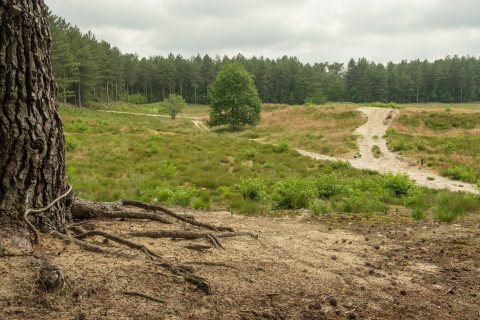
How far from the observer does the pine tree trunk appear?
3.90 m

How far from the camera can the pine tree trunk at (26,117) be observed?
3.90 m

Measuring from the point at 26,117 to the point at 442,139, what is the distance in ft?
108

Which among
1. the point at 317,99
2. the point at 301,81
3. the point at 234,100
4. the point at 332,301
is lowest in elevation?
the point at 332,301

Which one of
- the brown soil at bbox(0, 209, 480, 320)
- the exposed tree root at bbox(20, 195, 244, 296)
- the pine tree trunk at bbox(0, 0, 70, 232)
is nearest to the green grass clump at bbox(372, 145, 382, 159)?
the brown soil at bbox(0, 209, 480, 320)

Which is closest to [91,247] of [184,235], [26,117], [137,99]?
[184,235]

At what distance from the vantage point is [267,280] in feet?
13.9

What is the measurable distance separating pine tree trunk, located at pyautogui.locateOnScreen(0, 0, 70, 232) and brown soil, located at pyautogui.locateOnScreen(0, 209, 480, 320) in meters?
0.48

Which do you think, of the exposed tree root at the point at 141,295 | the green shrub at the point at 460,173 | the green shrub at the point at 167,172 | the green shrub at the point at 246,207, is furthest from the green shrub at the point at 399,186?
the exposed tree root at the point at 141,295

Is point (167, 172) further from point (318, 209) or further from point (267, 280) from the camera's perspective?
point (267, 280)

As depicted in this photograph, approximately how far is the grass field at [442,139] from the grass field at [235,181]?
4799mm

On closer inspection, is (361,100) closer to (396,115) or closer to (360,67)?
(360,67)

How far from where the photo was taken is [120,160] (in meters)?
19.5

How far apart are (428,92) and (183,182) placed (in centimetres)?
10511

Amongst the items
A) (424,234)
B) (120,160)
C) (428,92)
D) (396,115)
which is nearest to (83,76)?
(396,115)
